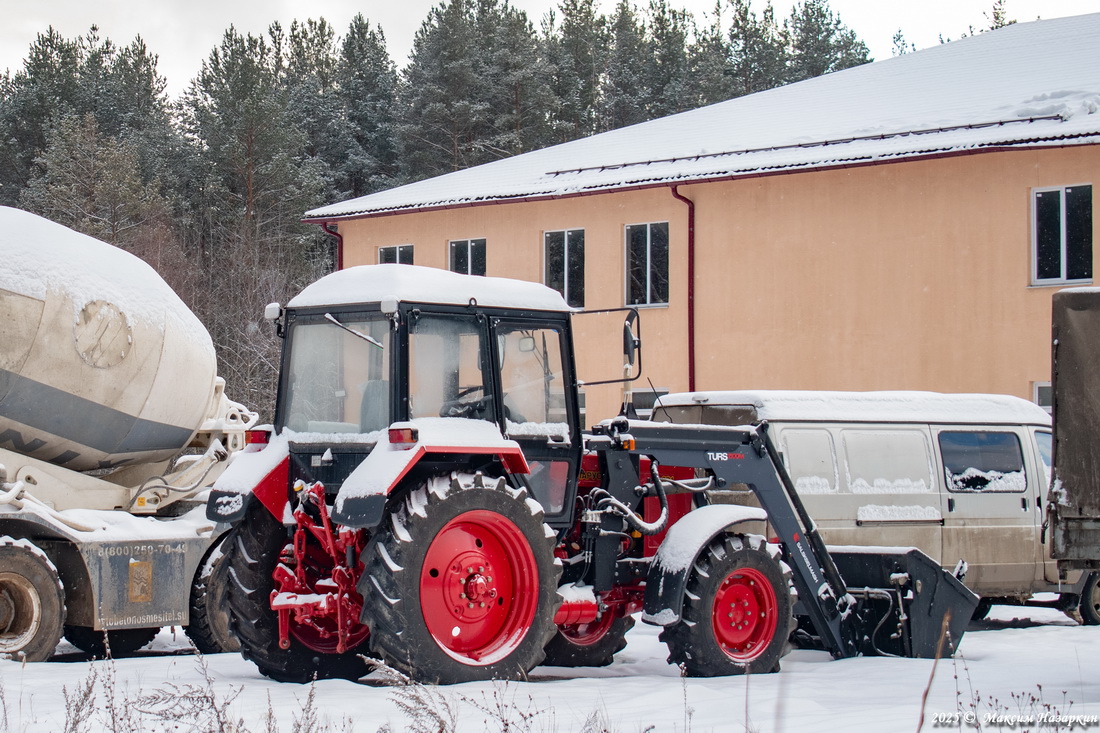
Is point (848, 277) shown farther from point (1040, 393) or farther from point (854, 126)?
point (1040, 393)

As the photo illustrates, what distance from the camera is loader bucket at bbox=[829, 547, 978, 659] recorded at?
31.0ft

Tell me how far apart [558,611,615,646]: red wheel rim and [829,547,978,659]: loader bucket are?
1.80 meters

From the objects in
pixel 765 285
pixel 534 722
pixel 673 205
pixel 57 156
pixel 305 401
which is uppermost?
pixel 57 156

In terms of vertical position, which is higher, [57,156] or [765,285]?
[57,156]

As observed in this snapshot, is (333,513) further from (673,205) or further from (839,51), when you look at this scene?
(839,51)

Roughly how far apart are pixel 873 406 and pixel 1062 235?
8819 millimetres

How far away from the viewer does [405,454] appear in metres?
7.17

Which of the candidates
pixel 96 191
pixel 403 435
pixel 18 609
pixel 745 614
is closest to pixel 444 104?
pixel 96 191

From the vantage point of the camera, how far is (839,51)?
162 ft

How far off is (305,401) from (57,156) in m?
35.8

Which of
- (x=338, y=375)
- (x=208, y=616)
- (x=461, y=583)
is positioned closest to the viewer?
(x=461, y=583)

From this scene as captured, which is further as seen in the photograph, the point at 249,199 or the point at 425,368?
the point at 249,199

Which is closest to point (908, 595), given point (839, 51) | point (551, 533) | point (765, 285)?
point (551, 533)

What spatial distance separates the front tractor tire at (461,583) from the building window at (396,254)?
19543 mm
